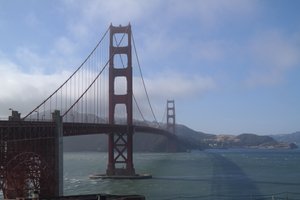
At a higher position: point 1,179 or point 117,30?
point 117,30

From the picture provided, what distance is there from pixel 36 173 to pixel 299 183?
97.1 ft

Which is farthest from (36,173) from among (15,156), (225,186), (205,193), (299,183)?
(299,183)

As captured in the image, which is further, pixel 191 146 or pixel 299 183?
pixel 191 146

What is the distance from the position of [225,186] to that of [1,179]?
78.2ft

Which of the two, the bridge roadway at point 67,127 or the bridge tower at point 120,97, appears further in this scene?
the bridge tower at point 120,97

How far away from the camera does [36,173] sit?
33.3 metres

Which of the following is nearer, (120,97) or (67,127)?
(67,127)

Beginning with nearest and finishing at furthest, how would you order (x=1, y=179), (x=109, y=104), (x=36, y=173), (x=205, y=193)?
(x=1, y=179)
(x=36, y=173)
(x=205, y=193)
(x=109, y=104)

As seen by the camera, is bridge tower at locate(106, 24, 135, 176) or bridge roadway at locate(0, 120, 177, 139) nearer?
bridge roadway at locate(0, 120, 177, 139)

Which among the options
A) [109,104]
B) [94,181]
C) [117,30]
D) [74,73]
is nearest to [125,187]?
[94,181]

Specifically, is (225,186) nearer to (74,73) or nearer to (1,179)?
(74,73)

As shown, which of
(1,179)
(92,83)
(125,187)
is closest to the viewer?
(1,179)

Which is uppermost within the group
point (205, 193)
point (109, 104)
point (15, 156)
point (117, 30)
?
point (117, 30)

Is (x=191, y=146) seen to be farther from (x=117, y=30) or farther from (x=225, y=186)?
(x=225, y=186)
